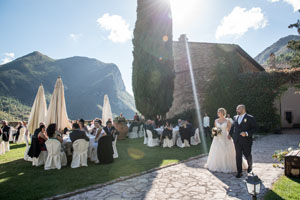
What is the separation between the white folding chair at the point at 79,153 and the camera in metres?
6.64

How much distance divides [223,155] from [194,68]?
1397cm

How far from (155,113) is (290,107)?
15.3 metres

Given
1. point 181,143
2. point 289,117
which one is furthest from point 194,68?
point 289,117

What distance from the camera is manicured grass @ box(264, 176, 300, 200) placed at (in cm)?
372

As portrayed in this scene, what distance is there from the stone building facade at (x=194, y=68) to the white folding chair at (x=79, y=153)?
12832mm

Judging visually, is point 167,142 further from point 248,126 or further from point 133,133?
point 248,126

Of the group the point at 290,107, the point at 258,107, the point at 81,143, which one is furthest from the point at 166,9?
the point at 290,107

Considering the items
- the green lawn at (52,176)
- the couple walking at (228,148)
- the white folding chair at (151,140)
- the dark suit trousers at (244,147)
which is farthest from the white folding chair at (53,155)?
the dark suit trousers at (244,147)

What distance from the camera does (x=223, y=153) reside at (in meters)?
5.76

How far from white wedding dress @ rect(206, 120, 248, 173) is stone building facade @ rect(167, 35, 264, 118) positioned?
39.9 ft

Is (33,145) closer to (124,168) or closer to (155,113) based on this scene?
(124,168)

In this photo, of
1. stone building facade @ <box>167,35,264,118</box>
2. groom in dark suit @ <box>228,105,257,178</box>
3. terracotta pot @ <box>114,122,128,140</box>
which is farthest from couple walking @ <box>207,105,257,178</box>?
stone building facade @ <box>167,35,264,118</box>

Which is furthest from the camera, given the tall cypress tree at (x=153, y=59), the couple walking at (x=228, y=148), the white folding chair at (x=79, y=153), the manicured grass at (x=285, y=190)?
the tall cypress tree at (x=153, y=59)

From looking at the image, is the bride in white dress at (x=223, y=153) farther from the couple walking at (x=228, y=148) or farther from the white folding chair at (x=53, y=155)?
the white folding chair at (x=53, y=155)
